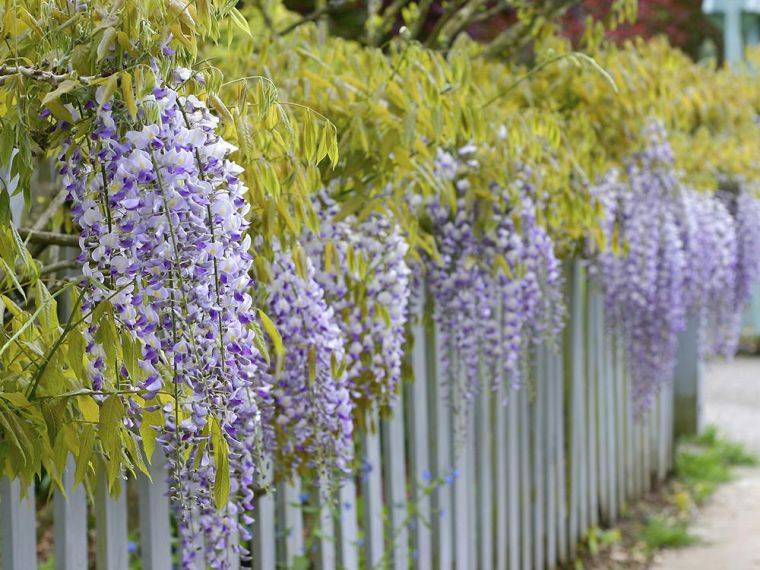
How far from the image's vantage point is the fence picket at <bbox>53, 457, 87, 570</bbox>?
6.47 ft

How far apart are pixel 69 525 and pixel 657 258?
9.41ft

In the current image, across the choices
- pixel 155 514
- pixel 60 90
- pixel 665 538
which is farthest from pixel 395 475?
pixel 665 538

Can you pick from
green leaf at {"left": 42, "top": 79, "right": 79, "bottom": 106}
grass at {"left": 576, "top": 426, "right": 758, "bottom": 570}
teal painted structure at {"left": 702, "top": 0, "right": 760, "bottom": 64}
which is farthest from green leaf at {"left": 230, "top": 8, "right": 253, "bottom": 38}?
teal painted structure at {"left": 702, "top": 0, "right": 760, "bottom": 64}

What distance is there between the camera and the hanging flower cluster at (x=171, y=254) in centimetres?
143

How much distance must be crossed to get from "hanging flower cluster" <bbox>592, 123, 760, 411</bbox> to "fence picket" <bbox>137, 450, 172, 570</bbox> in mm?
Result: 1983

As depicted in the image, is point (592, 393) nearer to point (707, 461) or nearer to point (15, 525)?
point (707, 461)

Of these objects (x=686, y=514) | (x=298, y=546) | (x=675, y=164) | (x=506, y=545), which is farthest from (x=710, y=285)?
(x=298, y=546)

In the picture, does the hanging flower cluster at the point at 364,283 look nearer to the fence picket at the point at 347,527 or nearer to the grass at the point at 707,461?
the fence picket at the point at 347,527

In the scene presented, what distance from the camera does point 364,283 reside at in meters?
2.36

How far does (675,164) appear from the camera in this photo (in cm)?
458

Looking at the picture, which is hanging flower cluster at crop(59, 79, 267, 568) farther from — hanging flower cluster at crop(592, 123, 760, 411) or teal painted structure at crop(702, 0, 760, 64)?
teal painted structure at crop(702, 0, 760, 64)

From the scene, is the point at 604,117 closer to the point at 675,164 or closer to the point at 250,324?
the point at 675,164

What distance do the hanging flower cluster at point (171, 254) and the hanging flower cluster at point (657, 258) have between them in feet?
7.58

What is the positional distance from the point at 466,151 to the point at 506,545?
5.35ft
